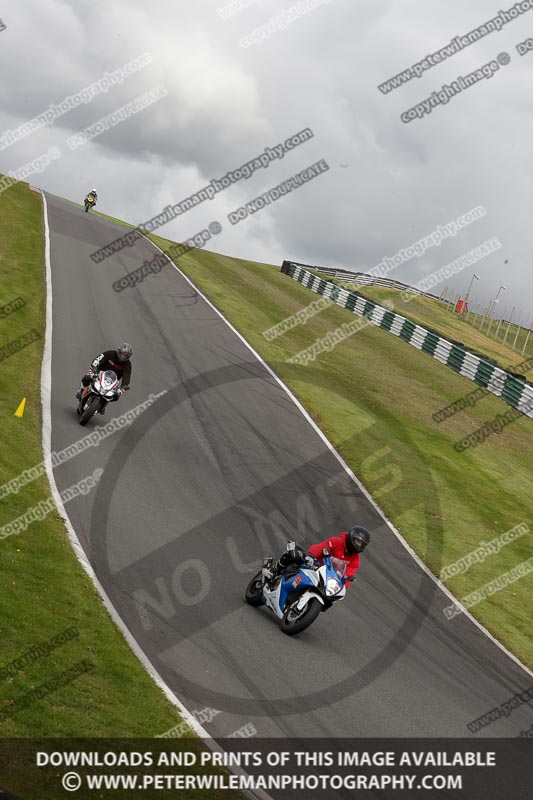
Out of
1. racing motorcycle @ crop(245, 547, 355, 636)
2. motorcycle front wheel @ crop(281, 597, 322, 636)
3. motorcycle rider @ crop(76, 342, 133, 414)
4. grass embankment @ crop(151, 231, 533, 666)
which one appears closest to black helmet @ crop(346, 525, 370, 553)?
racing motorcycle @ crop(245, 547, 355, 636)

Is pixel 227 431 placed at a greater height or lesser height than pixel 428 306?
lesser

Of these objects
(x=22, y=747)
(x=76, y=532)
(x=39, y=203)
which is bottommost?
(x=22, y=747)

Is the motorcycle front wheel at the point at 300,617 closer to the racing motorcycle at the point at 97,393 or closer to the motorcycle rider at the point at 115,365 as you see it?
the racing motorcycle at the point at 97,393

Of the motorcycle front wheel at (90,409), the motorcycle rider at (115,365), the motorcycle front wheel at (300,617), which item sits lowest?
the motorcycle front wheel at (300,617)

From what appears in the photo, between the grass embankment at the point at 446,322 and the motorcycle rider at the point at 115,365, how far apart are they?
34.3 metres

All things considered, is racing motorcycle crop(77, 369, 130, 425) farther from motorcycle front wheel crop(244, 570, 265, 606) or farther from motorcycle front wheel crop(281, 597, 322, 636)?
motorcycle front wheel crop(281, 597, 322, 636)

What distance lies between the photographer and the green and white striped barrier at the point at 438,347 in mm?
35812

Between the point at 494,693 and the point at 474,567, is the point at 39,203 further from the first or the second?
the point at 494,693

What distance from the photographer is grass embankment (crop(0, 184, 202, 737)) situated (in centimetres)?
827

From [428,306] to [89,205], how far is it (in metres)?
30.3

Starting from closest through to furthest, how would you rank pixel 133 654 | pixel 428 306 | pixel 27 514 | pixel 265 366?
pixel 133 654 < pixel 27 514 < pixel 265 366 < pixel 428 306

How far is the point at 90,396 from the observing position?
56.9ft

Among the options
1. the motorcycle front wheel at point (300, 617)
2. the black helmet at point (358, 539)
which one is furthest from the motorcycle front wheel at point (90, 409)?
the black helmet at point (358, 539)

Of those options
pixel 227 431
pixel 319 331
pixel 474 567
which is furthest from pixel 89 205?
pixel 474 567
